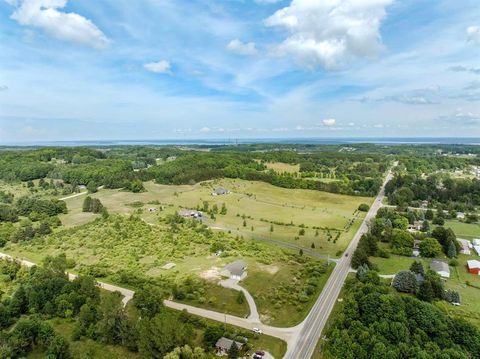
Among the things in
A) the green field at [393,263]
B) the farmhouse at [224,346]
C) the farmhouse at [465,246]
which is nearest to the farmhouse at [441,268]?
the green field at [393,263]

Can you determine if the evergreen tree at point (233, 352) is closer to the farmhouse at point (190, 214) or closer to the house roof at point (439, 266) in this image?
the house roof at point (439, 266)

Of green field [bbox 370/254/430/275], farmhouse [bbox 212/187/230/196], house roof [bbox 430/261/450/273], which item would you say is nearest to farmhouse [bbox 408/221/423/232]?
green field [bbox 370/254/430/275]

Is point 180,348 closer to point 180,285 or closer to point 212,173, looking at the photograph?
point 180,285

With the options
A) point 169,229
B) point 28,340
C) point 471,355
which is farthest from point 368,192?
point 28,340

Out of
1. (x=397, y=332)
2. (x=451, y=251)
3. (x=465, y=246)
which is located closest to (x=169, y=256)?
(x=397, y=332)

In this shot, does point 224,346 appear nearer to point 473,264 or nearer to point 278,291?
point 278,291

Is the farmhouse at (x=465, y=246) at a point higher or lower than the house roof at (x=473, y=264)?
lower
